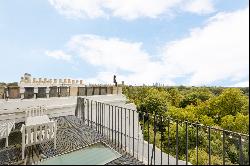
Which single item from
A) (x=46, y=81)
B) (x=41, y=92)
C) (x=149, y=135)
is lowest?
(x=149, y=135)

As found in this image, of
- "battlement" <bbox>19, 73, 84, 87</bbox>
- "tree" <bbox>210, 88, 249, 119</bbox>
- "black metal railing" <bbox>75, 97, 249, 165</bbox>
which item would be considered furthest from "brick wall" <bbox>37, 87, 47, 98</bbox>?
"tree" <bbox>210, 88, 249, 119</bbox>

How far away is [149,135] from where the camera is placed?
18.7 ft

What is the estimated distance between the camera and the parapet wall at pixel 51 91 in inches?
357

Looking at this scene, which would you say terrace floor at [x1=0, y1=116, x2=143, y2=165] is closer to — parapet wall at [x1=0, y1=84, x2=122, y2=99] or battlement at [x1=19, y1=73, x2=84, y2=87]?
parapet wall at [x1=0, y1=84, x2=122, y2=99]

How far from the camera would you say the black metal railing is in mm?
3735

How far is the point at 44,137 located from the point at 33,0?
21.6ft

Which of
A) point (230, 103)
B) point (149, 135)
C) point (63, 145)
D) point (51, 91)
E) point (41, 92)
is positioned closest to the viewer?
point (149, 135)

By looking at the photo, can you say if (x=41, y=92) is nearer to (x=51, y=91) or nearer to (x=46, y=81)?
(x=51, y=91)

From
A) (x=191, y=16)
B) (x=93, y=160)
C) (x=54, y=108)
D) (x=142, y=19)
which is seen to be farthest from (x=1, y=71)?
(x=191, y=16)

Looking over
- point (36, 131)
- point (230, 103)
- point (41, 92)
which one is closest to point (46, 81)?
point (41, 92)

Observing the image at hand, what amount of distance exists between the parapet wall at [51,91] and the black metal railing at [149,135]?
94cm

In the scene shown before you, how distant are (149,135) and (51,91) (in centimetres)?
544

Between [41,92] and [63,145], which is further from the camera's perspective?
[41,92]

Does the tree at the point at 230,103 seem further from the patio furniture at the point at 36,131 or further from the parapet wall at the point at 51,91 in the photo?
the patio furniture at the point at 36,131
